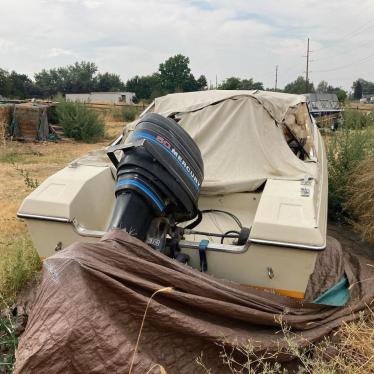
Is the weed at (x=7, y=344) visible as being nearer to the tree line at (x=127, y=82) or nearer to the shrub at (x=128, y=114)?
the shrub at (x=128, y=114)

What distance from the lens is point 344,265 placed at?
13.0ft

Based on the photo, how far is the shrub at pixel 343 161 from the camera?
555 centimetres

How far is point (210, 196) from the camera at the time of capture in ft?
12.2

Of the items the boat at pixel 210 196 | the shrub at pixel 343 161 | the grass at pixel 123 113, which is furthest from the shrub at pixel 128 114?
the boat at pixel 210 196

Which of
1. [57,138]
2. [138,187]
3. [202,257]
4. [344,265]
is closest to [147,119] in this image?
[138,187]

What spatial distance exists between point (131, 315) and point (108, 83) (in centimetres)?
7534

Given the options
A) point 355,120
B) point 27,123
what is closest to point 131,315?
point 355,120

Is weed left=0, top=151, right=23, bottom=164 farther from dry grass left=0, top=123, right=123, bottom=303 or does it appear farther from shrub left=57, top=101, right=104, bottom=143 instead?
shrub left=57, top=101, right=104, bottom=143

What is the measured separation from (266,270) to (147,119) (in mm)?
1266

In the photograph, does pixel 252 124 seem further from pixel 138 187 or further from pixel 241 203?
pixel 138 187

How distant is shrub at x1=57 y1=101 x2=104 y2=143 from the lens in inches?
615

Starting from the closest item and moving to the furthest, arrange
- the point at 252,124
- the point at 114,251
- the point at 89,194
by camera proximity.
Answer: the point at 114,251
the point at 89,194
the point at 252,124

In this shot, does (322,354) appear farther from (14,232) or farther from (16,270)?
(14,232)

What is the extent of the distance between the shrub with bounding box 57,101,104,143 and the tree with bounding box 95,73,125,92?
191ft
